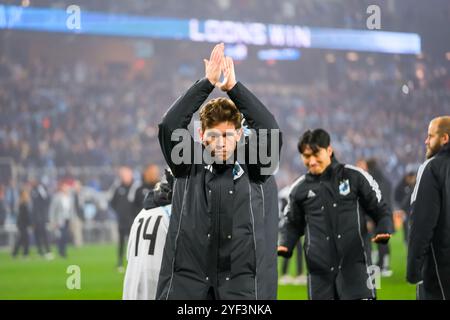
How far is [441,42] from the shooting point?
13531 mm

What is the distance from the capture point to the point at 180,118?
387cm

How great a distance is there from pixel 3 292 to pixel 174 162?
8753 millimetres

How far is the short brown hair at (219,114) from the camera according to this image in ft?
12.6

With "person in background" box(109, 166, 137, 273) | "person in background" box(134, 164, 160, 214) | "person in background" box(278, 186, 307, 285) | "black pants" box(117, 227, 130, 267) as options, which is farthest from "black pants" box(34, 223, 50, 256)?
"person in background" box(278, 186, 307, 285)

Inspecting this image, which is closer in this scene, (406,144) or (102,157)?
(406,144)

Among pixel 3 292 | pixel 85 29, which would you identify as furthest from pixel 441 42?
pixel 85 29

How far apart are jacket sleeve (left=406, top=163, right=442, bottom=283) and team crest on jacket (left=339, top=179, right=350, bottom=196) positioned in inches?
38.6

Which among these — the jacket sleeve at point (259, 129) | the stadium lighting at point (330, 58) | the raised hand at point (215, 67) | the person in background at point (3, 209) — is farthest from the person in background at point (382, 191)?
the stadium lighting at point (330, 58)

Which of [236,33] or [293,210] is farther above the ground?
[236,33]

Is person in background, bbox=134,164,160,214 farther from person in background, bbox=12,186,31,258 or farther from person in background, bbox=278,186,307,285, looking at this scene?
person in background, bbox=12,186,31,258

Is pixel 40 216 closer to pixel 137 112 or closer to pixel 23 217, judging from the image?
pixel 23 217

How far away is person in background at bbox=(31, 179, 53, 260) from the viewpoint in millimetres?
19359

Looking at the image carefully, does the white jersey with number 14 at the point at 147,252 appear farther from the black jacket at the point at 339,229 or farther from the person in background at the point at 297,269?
the person in background at the point at 297,269
